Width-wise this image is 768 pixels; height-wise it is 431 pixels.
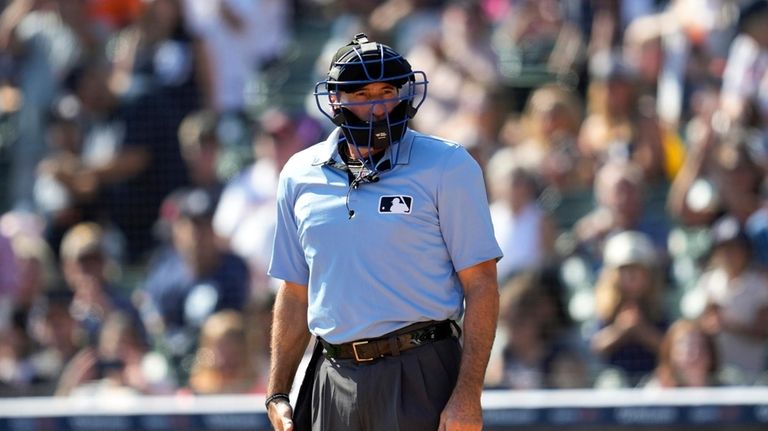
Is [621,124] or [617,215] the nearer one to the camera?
[617,215]

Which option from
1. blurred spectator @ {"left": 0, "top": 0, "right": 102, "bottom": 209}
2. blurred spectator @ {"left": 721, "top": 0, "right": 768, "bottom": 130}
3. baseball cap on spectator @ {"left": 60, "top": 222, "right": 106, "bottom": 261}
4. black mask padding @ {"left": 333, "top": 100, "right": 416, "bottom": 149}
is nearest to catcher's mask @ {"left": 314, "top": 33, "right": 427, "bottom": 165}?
black mask padding @ {"left": 333, "top": 100, "right": 416, "bottom": 149}

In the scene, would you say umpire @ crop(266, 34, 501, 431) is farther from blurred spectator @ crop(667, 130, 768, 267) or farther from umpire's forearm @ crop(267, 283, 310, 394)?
blurred spectator @ crop(667, 130, 768, 267)

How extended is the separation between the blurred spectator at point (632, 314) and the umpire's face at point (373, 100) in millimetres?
3604

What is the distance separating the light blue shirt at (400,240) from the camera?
12.6 feet

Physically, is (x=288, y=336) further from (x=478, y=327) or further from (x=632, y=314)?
(x=632, y=314)

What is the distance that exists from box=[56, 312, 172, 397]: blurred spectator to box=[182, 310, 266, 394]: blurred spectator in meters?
0.29

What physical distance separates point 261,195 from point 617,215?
7.26 feet

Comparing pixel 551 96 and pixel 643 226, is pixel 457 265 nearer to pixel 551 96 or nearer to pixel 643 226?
pixel 643 226

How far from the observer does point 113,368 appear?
794 cm

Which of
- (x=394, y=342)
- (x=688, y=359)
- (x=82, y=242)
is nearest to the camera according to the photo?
(x=394, y=342)

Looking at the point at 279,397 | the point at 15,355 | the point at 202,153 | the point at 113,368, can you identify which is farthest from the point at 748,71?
the point at 279,397

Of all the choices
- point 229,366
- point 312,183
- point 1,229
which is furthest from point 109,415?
point 312,183

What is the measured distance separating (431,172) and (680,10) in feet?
16.3

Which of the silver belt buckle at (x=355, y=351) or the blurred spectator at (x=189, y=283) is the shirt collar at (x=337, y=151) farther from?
the blurred spectator at (x=189, y=283)
